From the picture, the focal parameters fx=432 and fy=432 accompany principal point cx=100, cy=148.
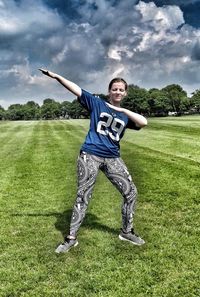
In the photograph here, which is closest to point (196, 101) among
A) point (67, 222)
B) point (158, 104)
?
point (158, 104)

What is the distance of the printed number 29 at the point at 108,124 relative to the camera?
7.23 meters

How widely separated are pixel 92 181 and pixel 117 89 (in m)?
1.61

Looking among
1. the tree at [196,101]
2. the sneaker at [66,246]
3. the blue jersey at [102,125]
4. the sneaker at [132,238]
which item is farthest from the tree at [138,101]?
the sneaker at [66,246]

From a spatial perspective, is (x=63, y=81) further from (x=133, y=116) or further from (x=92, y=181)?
(x=92, y=181)

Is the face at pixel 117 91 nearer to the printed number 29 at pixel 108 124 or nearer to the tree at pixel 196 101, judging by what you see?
the printed number 29 at pixel 108 124

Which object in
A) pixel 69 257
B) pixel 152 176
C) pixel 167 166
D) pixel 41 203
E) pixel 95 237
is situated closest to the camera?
pixel 69 257

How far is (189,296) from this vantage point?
568 cm

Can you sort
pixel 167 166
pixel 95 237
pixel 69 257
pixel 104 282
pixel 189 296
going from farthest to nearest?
pixel 167 166 < pixel 95 237 < pixel 69 257 < pixel 104 282 < pixel 189 296

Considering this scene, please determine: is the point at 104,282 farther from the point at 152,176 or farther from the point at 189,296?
the point at 152,176

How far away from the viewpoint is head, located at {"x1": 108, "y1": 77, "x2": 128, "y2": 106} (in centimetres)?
720

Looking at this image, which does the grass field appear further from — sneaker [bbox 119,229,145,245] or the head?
the head

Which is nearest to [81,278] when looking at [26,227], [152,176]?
[26,227]

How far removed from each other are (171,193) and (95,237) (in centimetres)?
418

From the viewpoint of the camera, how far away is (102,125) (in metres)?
7.26
